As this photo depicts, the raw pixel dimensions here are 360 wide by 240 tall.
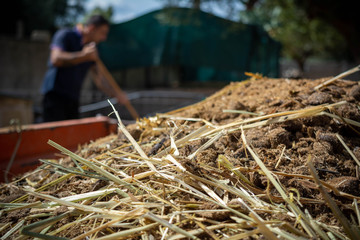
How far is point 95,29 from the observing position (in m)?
4.31

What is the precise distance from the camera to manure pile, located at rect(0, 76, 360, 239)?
112 cm

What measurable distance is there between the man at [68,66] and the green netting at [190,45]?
349cm

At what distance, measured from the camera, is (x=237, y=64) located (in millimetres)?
8219

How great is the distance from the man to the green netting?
137 inches

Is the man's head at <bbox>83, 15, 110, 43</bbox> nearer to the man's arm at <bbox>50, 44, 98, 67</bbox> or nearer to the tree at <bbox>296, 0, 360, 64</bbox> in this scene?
the man's arm at <bbox>50, 44, 98, 67</bbox>

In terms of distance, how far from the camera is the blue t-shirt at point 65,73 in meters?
4.07

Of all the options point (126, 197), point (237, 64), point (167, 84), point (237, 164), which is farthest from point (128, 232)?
point (167, 84)

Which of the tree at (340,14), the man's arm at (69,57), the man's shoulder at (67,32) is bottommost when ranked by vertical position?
the man's arm at (69,57)

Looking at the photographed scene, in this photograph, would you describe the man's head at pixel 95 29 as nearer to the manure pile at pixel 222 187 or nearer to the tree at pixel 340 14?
the manure pile at pixel 222 187

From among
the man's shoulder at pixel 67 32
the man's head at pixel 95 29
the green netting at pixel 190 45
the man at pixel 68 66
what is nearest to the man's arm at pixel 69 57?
Answer: the man at pixel 68 66

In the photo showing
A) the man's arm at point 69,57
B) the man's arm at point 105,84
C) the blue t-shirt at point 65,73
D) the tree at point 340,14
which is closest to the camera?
the man's arm at point 69,57

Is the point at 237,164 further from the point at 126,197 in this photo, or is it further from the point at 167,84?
the point at 167,84

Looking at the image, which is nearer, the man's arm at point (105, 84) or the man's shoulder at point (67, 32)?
the man's shoulder at point (67, 32)

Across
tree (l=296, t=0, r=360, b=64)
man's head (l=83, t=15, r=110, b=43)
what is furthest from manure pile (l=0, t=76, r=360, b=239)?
tree (l=296, t=0, r=360, b=64)
